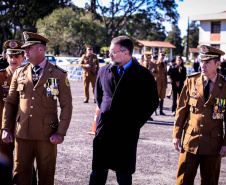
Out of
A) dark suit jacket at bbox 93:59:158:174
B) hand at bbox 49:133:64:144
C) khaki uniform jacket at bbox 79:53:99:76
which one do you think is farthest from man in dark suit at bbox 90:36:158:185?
khaki uniform jacket at bbox 79:53:99:76

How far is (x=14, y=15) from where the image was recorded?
140 ft

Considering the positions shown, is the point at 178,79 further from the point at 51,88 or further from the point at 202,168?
the point at 51,88

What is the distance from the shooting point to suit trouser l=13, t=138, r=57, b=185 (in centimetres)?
405

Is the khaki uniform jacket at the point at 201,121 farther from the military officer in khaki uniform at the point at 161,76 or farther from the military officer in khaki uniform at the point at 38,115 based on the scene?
the military officer in khaki uniform at the point at 161,76

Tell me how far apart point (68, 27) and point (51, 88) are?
133 ft

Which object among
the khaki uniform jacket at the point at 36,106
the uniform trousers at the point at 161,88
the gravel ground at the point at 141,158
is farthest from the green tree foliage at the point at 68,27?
the khaki uniform jacket at the point at 36,106

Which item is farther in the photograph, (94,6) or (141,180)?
(94,6)

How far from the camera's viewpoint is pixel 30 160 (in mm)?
4090

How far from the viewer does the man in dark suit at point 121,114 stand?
397 centimetres

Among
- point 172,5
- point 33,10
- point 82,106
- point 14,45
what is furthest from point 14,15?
point 14,45

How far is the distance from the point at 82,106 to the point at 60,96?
9.45 m

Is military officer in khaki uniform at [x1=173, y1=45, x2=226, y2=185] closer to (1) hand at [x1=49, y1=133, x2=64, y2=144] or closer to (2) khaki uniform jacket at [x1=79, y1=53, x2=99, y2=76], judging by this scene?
(1) hand at [x1=49, y1=133, x2=64, y2=144]

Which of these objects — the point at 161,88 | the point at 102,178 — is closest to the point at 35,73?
the point at 102,178

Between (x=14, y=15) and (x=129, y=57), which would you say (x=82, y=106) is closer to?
(x=129, y=57)
